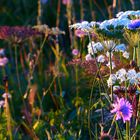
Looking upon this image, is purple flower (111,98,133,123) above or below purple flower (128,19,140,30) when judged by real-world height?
below

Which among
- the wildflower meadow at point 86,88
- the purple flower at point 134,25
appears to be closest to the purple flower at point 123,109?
the wildflower meadow at point 86,88

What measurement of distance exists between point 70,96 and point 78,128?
0.96 metres

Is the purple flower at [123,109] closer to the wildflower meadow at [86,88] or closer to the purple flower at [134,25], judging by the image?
the wildflower meadow at [86,88]

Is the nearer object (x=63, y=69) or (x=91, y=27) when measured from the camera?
(x=91, y=27)

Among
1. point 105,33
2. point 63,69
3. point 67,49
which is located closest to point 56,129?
point 105,33

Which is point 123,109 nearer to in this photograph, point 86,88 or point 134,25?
point 134,25

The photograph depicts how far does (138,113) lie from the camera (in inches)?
92.5

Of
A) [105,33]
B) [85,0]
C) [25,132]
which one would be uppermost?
[85,0]

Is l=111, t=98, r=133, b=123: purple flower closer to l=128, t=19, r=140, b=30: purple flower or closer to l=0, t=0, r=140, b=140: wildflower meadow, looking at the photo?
l=0, t=0, r=140, b=140: wildflower meadow

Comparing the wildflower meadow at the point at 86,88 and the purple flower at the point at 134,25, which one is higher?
the purple flower at the point at 134,25

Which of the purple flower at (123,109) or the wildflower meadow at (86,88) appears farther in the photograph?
the wildflower meadow at (86,88)

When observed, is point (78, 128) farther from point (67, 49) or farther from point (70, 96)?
point (67, 49)

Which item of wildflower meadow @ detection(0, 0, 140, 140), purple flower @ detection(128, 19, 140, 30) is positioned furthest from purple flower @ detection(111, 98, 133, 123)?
purple flower @ detection(128, 19, 140, 30)

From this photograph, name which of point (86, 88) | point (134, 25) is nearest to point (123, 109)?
point (134, 25)
